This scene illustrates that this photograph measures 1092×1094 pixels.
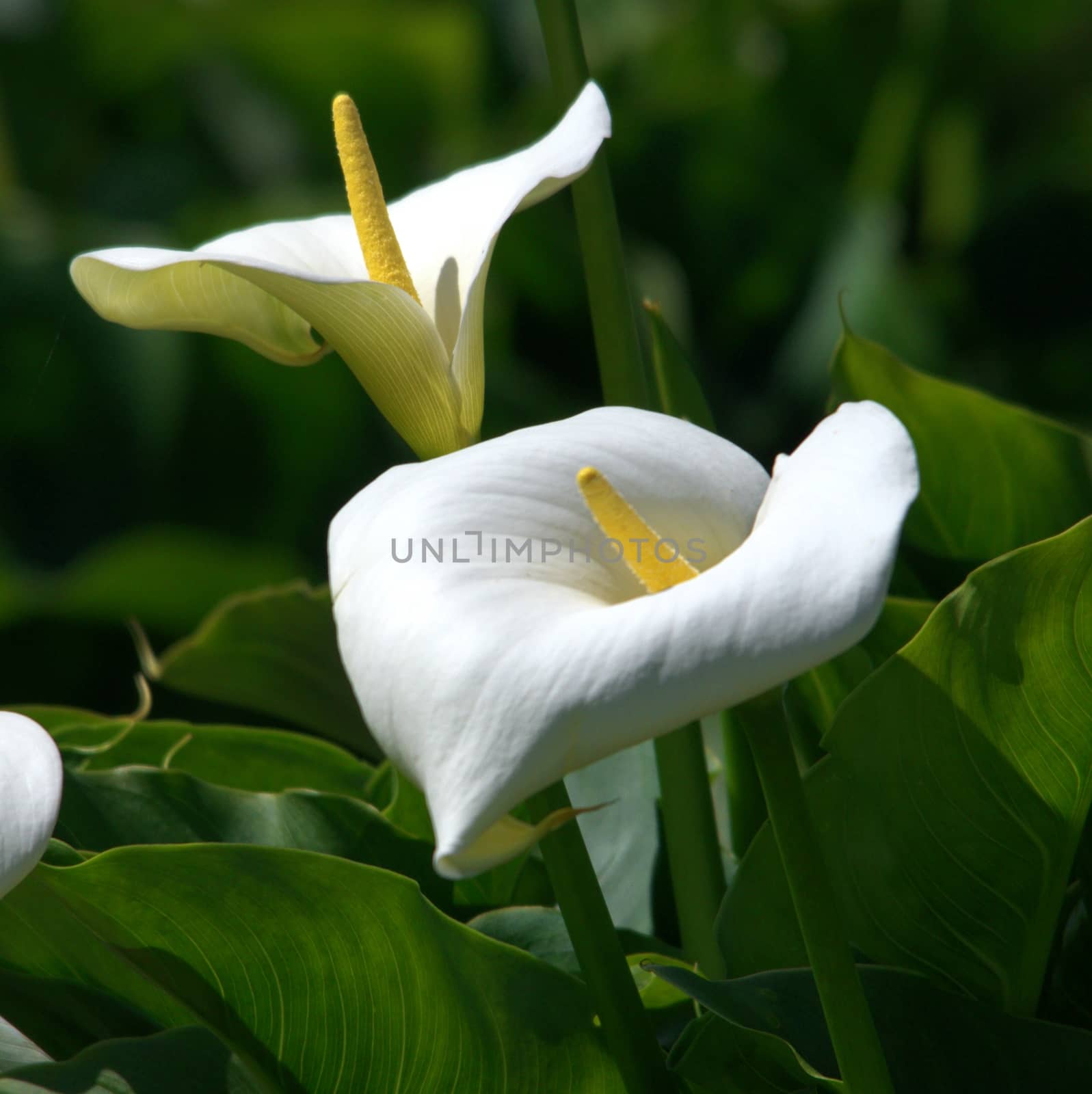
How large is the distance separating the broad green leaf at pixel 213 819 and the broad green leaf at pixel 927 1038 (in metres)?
0.10

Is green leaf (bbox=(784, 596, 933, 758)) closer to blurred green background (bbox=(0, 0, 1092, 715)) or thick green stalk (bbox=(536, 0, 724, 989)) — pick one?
thick green stalk (bbox=(536, 0, 724, 989))

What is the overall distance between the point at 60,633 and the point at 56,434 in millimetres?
195

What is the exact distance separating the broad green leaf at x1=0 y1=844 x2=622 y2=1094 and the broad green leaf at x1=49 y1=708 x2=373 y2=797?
0.13 metres

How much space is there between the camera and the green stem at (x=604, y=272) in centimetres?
36

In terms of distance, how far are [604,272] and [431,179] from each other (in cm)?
119

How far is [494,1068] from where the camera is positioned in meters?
0.27

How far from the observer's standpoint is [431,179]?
1487 mm

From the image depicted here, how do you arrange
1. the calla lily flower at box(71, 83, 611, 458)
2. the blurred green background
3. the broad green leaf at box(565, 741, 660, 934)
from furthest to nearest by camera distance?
1. the blurred green background
2. the broad green leaf at box(565, 741, 660, 934)
3. the calla lily flower at box(71, 83, 611, 458)

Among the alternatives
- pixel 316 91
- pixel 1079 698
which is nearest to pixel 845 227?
pixel 316 91

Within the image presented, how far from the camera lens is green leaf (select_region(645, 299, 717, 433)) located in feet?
1.24

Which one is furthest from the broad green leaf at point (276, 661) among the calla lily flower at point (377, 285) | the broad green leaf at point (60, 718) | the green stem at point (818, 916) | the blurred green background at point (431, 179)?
the blurred green background at point (431, 179)

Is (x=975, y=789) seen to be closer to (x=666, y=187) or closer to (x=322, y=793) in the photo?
(x=322, y=793)

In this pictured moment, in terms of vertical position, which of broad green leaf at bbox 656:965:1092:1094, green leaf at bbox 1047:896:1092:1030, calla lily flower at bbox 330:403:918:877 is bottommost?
green leaf at bbox 1047:896:1092:1030

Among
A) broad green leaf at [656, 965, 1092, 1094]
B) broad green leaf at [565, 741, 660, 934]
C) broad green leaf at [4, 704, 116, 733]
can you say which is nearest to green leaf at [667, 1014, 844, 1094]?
broad green leaf at [656, 965, 1092, 1094]
